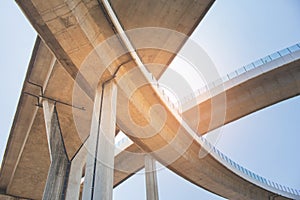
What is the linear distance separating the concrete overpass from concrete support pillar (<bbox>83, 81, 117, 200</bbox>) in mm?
884

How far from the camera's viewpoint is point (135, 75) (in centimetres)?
1007

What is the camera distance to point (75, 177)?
41.4ft

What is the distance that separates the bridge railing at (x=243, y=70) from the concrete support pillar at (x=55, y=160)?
903 cm

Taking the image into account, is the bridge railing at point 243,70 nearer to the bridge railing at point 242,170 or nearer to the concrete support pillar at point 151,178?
the bridge railing at point 242,170

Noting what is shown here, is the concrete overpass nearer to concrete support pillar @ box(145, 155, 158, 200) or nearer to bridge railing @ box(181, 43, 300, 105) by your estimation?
concrete support pillar @ box(145, 155, 158, 200)

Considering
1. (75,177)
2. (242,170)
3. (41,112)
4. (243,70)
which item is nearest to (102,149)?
(75,177)

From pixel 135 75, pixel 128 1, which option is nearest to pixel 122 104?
pixel 135 75

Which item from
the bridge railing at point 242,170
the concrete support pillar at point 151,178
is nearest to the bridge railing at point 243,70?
the bridge railing at point 242,170

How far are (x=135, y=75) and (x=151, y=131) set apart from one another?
3.68m

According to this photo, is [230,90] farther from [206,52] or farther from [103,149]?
[103,149]

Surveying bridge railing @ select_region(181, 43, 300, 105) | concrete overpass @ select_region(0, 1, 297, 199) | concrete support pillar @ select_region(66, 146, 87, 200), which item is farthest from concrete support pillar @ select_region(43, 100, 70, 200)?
bridge railing @ select_region(181, 43, 300, 105)

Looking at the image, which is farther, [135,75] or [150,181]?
[150,181]

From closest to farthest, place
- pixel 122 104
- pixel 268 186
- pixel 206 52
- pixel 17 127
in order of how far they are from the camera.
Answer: pixel 122 104 → pixel 17 127 → pixel 206 52 → pixel 268 186

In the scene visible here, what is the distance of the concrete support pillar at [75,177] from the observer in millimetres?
12042
